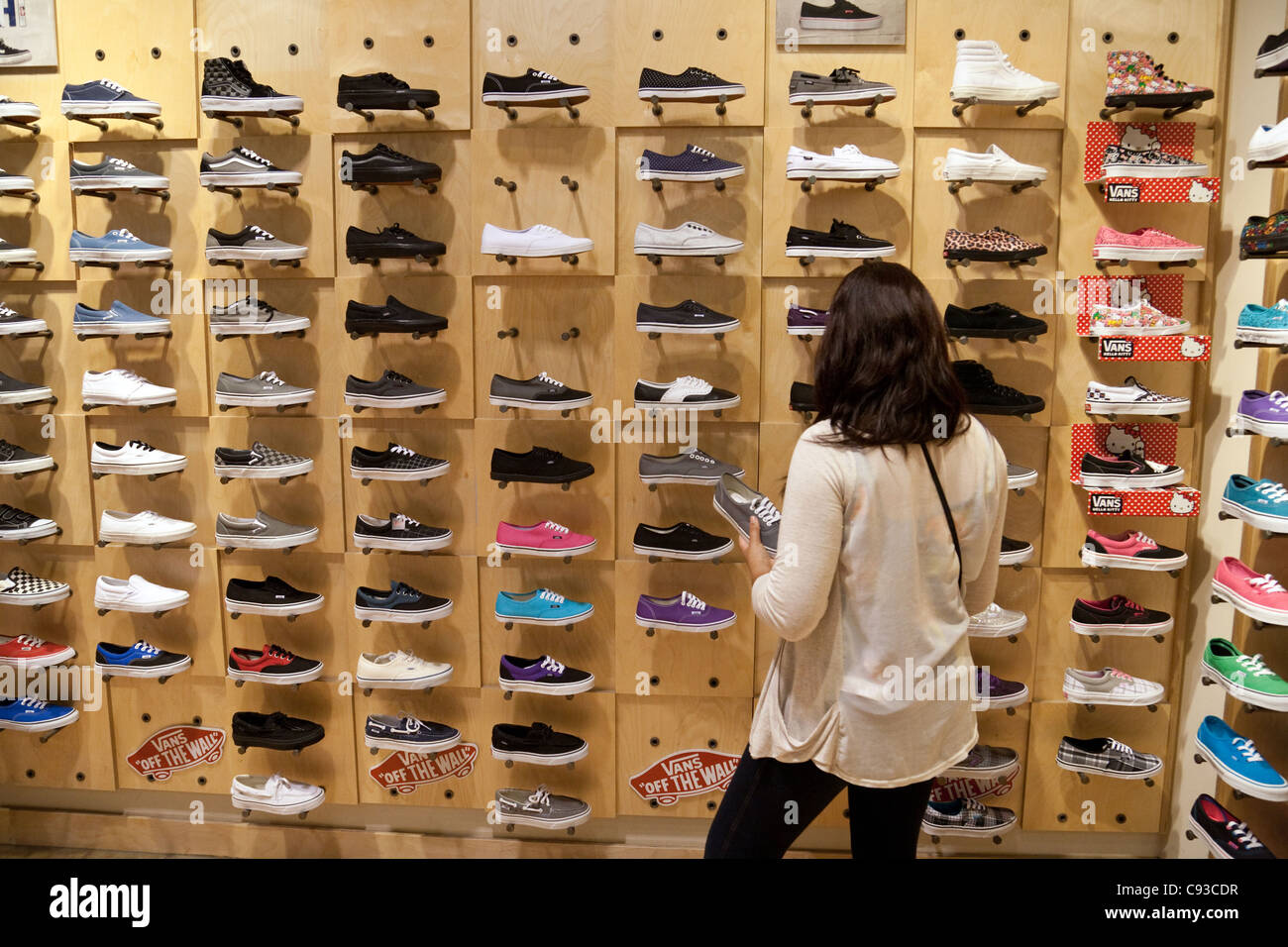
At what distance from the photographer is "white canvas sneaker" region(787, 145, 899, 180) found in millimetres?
3967

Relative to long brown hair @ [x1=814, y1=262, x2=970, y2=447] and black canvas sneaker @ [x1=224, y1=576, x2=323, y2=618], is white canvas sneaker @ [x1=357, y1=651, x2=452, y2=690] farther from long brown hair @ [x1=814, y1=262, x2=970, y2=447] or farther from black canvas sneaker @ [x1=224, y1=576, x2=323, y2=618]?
long brown hair @ [x1=814, y1=262, x2=970, y2=447]

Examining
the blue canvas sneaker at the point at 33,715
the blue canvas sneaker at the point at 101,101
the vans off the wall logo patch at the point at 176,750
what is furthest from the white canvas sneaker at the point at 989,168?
the blue canvas sneaker at the point at 33,715

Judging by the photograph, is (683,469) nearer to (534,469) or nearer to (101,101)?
(534,469)

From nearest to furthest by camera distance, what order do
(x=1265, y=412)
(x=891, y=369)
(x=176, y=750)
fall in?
1. (x=891, y=369)
2. (x=1265, y=412)
3. (x=176, y=750)

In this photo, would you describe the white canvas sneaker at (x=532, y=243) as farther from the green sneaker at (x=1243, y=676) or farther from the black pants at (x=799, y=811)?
the green sneaker at (x=1243, y=676)

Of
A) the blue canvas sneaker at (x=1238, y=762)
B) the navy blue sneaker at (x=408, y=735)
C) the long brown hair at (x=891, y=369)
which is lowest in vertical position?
the navy blue sneaker at (x=408, y=735)

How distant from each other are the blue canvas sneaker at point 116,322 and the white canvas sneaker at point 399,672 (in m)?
1.88

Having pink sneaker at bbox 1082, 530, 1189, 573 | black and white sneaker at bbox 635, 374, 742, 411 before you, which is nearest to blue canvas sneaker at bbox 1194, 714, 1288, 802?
pink sneaker at bbox 1082, 530, 1189, 573

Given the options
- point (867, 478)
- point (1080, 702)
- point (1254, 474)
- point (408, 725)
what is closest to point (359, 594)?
point (408, 725)

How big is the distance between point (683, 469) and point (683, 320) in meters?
0.67

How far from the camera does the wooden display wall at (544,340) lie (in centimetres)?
415

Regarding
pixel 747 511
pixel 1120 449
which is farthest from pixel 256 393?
pixel 1120 449

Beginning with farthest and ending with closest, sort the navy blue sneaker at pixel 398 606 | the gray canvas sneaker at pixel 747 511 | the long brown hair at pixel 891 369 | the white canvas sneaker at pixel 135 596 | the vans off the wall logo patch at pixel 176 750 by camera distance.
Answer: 1. the vans off the wall logo patch at pixel 176 750
2. the white canvas sneaker at pixel 135 596
3. the navy blue sneaker at pixel 398 606
4. the gray canvas sneaker at pixel 747 511
5. the long brown hair at pixel 891 369

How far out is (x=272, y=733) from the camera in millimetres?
4336
